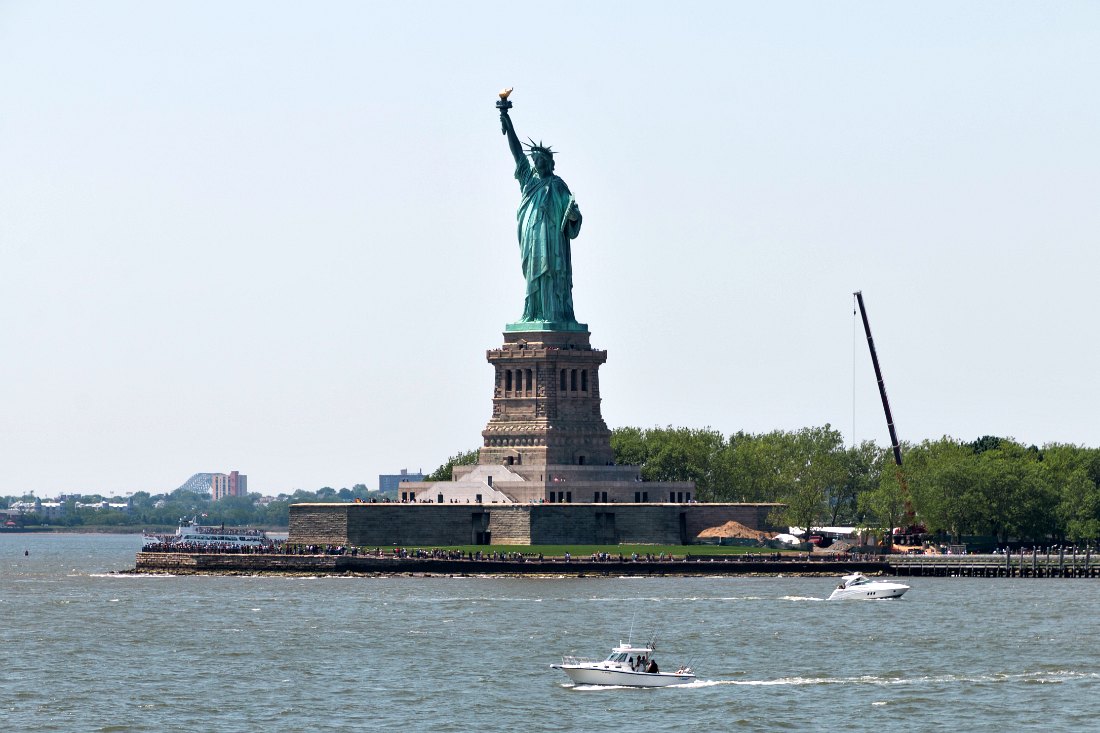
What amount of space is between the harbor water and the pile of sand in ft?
50.5

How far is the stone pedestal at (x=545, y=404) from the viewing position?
530 ft

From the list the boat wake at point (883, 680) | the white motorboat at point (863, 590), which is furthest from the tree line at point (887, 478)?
the boat wake at point (883, 680)

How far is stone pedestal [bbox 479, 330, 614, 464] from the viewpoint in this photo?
530ft

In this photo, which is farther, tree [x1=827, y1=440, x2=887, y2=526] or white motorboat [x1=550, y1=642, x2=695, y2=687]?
tree [x1=827, y1=440, x2=887, y2=526]

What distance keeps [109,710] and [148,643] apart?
2193 centimetres

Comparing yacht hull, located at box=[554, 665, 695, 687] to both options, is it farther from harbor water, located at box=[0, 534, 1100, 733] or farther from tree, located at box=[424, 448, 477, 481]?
tree, located at box=[424, 448, 477, 481]

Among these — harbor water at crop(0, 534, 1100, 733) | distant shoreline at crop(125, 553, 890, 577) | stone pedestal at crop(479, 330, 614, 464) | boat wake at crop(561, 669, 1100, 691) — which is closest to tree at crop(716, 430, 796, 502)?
stone pedestal at crop(479, 330, 614, 464)

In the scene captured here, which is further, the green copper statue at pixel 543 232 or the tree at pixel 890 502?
the tree at pixel 890 502

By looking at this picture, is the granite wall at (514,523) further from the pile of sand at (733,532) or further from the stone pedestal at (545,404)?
the stone pedestal at (545,404)

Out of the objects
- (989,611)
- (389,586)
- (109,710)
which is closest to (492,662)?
(109,710)

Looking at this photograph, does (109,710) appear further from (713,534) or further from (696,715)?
(713,534)

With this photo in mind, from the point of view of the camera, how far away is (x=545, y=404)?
532ft

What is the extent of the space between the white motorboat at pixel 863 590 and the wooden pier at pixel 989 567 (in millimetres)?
20376

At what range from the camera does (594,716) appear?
79.9 m
